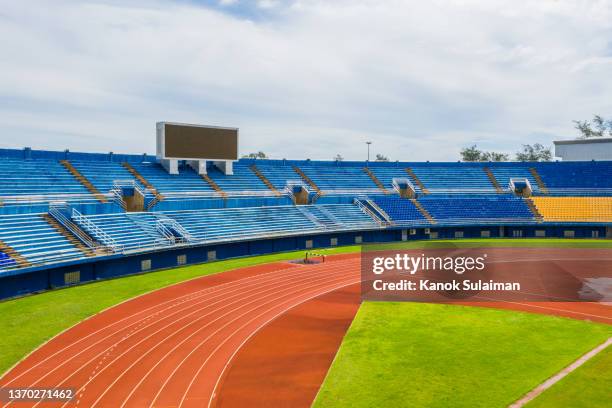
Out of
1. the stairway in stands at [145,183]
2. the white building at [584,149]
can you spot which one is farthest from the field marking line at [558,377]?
the white building at [584,149]

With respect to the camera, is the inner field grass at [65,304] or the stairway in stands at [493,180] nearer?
the inner field grass at [65,304]

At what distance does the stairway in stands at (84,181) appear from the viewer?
38.8 metres

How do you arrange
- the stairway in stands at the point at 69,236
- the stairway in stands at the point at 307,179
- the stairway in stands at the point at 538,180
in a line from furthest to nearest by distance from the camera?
the stairway in stands at the point at 538,180 → the stairway in stands at the point at 307,179 → the stairway in stands at the point at 69,236

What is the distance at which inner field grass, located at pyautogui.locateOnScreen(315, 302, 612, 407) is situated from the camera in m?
14.2

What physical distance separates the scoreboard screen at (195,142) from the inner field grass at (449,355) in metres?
27.8

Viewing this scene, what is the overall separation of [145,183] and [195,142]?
20.7 feet

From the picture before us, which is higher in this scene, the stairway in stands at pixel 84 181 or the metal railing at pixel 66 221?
the stairway in stands at pixel 84 181

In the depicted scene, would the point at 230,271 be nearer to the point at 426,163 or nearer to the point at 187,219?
the point at 187,219

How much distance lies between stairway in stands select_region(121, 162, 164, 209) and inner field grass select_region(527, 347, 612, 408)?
1321 inches

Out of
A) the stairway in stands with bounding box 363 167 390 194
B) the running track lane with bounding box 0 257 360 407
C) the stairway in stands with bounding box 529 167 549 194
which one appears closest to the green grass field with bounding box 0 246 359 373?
the running track lane with bounding box 0 257 360 407

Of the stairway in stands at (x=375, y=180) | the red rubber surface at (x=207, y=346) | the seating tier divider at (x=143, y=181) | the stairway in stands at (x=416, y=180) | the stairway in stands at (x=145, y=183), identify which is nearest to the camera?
the red rubber surface at (x=207, y=346)

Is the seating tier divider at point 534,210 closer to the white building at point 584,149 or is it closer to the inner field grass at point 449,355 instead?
the white building at point 584,149

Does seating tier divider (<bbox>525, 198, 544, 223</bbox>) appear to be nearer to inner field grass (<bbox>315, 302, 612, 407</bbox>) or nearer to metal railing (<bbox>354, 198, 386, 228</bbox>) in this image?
metal railing (<bbox>354, 198, 386, 228</bbox>)

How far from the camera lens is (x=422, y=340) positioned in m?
19.2
